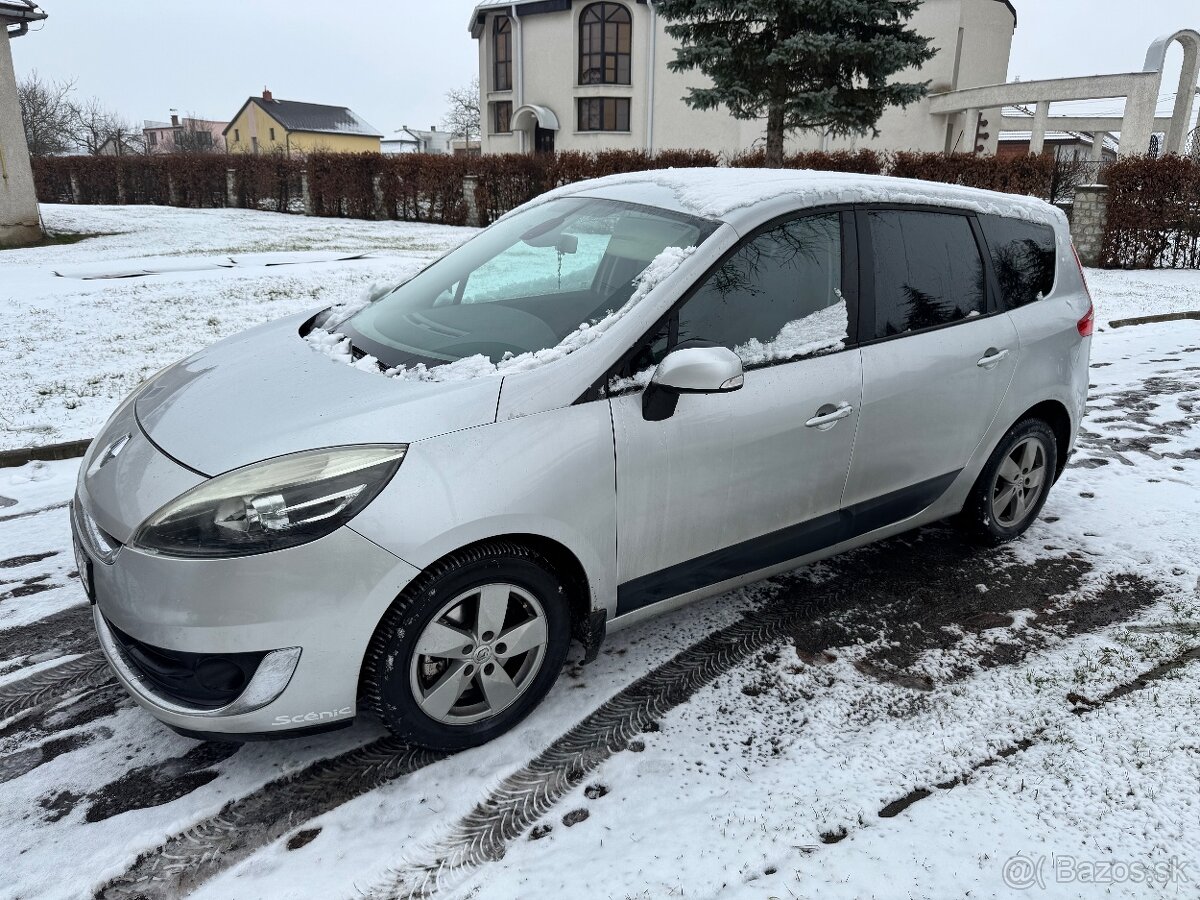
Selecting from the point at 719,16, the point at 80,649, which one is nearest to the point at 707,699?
the point at 80,649

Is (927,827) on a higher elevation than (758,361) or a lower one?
lower

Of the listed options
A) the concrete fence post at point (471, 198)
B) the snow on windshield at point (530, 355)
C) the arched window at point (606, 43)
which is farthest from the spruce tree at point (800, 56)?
the arched window at point (606, 43)

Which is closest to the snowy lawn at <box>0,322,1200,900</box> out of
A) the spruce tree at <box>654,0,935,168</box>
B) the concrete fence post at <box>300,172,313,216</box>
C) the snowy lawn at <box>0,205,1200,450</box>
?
the snowy lawn at <box>0,205,1200,450</box>

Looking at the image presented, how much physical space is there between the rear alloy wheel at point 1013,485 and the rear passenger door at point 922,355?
27cm

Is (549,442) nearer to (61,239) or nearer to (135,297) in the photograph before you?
(135,297)

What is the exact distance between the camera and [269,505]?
89.9 inches

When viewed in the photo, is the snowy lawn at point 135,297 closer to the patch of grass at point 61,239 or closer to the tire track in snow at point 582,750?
the patch of grass at point 61,239

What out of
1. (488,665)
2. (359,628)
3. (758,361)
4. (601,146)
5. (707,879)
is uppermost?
(601,146)

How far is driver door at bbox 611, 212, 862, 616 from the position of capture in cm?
280

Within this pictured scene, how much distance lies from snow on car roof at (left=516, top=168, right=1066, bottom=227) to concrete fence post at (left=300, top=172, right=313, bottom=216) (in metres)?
25.2

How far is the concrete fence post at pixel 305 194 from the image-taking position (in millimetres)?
26625

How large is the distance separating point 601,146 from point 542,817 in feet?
122

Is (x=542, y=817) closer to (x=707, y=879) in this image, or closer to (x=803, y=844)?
(x=707, y=879)

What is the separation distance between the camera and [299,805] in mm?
2486
